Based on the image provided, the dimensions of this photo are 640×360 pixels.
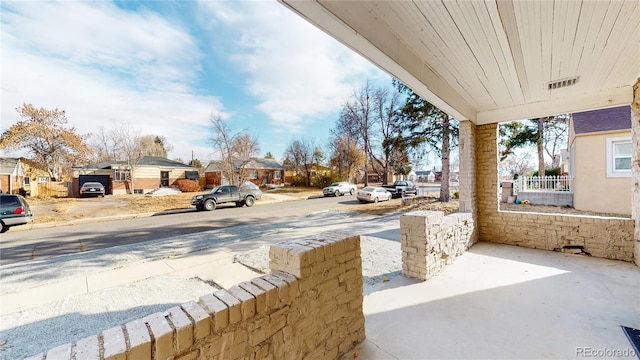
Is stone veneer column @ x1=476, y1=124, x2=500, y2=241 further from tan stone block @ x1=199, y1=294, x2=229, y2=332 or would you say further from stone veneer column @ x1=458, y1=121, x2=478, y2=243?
tan stone block @ x1=199, y1=294, x2=229, y2=332

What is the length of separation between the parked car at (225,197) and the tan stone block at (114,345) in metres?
13.6

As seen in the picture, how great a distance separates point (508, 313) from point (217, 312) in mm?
3206

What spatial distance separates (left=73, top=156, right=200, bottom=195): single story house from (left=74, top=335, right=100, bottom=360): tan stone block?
25.5 metres

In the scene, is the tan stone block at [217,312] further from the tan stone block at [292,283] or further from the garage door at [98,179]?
the garage door at [98,179]

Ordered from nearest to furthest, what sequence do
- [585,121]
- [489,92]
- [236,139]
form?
[489,92]
[585,121]
[236,139]

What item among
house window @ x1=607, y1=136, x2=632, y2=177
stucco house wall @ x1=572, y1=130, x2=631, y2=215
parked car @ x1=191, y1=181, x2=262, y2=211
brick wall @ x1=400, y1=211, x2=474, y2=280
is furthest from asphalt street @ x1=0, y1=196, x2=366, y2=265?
house window @ x1=607, y1=136, x2=632, y2=177

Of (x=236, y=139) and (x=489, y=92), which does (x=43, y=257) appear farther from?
(x=236, y=139)

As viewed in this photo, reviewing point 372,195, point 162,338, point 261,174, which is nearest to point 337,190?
point 372,195

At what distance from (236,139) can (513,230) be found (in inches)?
759

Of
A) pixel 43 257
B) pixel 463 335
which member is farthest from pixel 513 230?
pixel 43 257

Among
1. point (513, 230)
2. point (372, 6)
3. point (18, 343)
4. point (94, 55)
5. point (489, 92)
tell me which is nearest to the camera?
point (372, 6)

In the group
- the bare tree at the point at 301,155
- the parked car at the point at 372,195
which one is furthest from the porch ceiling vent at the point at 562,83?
the bare tree at the point at 301,155

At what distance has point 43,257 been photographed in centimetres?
584

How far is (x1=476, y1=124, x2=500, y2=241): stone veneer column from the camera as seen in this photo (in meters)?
5.65
